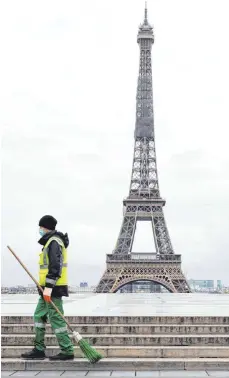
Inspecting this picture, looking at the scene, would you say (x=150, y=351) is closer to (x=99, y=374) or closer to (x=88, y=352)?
(x=88, y=352)

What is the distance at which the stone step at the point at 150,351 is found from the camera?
28.0 ft

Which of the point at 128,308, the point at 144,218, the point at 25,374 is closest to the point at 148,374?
the point at 25,374

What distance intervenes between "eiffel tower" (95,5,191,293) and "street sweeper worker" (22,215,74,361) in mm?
56151

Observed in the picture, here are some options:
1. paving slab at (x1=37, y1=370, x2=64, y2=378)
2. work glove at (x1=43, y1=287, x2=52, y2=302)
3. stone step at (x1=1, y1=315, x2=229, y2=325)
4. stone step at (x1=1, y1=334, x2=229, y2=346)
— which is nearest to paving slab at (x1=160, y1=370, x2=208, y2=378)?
stone step at (x1=1, y1=334, x2=229, y2=346)

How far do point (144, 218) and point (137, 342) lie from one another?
2524 inches

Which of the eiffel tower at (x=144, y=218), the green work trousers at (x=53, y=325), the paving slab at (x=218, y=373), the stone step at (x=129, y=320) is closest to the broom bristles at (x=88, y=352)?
the green work trousers at (x=53, y=325)

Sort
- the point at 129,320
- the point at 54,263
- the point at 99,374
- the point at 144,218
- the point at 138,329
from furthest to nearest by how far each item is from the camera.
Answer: the point at 144,218 < the point at 129,320 < the point at 138,329 < the point at 54,263 < the point at 99,374

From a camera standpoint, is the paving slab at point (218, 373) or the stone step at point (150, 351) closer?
the paving slab at point (218, 373)

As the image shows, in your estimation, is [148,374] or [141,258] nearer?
[148,374]

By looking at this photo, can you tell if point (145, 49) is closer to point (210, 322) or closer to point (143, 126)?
point (143, 126)

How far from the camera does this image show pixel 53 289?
7.96 meters

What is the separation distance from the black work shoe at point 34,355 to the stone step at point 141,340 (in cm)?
90

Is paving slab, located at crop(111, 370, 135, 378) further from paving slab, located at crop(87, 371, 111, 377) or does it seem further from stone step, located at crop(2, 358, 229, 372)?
stone step, located at crop(2, 358, 229, 372)

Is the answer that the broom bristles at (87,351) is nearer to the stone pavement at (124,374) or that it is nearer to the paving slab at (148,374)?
the stone pavement at (124,374)
